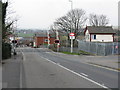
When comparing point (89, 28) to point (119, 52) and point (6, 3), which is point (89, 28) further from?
point (6, 3)

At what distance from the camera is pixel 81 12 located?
284ft

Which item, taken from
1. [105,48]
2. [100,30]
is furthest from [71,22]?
[105,48]

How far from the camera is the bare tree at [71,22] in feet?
272

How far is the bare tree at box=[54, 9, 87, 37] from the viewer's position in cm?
8288

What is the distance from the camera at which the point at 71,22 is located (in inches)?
3278

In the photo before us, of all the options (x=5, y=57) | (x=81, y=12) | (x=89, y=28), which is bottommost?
(x=5, y=57)

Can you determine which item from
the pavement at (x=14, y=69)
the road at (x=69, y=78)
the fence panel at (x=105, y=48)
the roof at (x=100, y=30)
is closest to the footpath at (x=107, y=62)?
the pavement at (x=14, y=69)

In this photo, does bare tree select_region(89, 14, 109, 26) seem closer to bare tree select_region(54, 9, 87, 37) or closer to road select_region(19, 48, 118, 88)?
bare tree select_region(54, 9, 87, 37)

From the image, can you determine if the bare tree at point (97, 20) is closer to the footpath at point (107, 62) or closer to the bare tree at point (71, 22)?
the bare tree at point (71, 22)

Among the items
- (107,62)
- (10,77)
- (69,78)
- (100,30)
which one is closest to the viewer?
(69,78)

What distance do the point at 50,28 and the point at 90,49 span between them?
184 ft

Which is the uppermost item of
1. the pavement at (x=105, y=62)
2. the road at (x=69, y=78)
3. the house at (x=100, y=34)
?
the house at (x=100, y=34)

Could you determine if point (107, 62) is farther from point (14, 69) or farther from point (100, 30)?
point (100, 30)

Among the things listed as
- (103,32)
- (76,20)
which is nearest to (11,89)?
(103,32)
